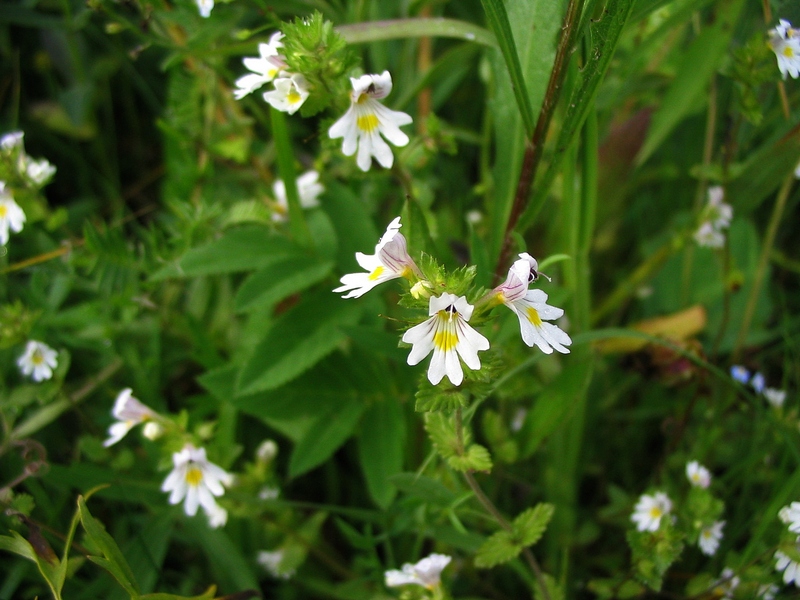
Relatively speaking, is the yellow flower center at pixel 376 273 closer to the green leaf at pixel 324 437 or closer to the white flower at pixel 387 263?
the white flower at pixel 387 263

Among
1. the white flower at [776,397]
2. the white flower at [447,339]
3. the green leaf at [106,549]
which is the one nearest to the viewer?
the white flower at [447,339]

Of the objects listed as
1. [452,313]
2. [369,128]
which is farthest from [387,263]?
[369,128]

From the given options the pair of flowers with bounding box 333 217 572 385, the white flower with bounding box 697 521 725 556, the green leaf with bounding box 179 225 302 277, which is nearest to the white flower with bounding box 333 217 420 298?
the pair of flowers with bounding box 333 217 572 385

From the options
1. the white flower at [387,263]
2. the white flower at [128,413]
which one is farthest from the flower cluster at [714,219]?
the white flower at [128,413]

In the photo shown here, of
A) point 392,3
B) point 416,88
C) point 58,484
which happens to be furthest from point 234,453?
point 392,3

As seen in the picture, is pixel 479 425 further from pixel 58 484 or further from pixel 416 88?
pixel 58 484

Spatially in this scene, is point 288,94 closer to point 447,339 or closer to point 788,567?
point 447,339
